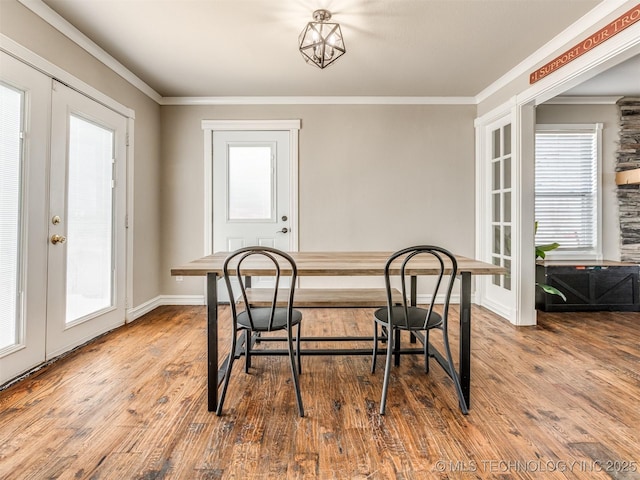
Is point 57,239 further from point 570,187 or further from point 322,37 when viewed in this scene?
point 570,187

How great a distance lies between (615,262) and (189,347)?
15.2 feet

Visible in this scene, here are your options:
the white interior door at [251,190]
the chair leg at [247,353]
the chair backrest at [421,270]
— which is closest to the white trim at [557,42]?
the chair backrest at [421,270]

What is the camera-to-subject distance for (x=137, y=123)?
358 centimetres

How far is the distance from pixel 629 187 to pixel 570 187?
2.10ft

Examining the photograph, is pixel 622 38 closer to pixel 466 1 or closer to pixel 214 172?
pixel 466 1

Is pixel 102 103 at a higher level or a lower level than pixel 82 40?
lower

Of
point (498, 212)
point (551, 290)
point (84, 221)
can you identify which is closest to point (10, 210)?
point (84, 221)

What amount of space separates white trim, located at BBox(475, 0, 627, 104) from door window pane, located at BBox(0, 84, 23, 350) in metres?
3.89

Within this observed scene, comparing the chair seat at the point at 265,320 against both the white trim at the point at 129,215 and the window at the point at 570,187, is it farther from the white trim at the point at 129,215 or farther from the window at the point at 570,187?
the window at the point at 570,187

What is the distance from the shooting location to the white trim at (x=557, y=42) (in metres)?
2.32

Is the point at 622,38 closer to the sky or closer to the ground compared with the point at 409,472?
closer to the sky

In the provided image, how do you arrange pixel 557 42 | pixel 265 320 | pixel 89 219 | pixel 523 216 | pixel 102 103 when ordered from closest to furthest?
pixel 265 320
pixel 557 42
pixel 89 219
pixel 102 103
pixel 523 216

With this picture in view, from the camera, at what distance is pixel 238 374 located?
2.26m

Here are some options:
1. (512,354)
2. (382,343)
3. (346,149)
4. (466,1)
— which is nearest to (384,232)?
(346,149)
